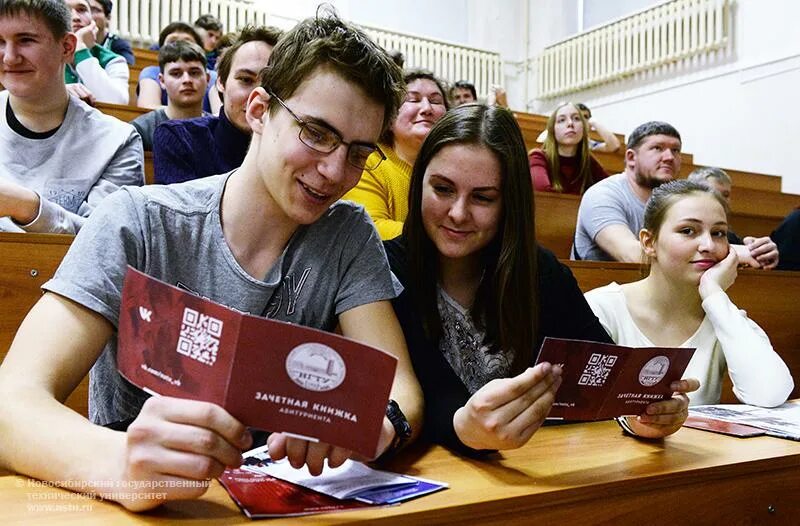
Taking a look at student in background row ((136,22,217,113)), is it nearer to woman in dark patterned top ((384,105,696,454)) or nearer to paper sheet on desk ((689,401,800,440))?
woman in dark patterned top ((384,105,696,454))

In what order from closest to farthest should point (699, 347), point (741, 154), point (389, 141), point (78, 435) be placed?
point (78, 435)
point (699, 347)
point (389, 141)
point (741, 154)

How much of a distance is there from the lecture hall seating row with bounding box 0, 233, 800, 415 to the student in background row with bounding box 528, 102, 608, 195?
1.19 metres

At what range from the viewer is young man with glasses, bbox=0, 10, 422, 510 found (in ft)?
2.12

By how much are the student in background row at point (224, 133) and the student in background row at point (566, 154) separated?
152 centimetres

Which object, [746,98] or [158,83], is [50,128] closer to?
[158,83]

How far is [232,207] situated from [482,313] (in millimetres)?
432

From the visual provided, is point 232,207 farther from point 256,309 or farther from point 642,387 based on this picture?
point 642,387

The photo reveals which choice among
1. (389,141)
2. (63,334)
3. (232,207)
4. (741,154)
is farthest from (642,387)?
(741,154)

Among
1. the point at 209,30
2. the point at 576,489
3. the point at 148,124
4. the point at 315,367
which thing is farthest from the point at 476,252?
the point at 209,30

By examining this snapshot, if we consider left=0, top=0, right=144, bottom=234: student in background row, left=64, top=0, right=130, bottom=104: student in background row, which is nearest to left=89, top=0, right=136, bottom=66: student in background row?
left=64, top=0, right=130, bottom=104: student in background row

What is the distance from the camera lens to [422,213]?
109 centimetres

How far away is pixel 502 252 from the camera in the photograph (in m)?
1.07

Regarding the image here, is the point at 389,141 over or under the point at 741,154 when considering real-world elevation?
under

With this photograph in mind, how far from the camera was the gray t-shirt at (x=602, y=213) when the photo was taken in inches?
93.1
